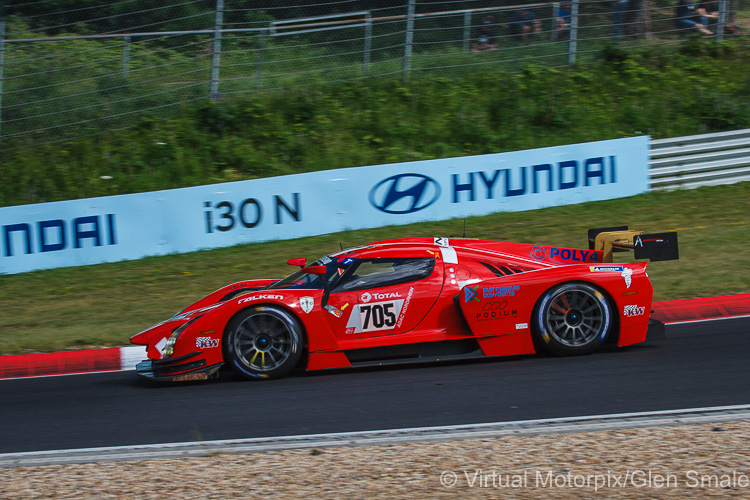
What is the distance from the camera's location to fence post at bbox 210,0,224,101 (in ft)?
54.5

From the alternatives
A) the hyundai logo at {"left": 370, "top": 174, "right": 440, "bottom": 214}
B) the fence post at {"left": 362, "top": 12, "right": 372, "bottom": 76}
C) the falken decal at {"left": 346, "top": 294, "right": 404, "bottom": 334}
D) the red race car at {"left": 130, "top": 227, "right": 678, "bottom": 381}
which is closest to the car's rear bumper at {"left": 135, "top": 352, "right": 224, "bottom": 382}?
the red race car at {"left": 130, "top": 227, "right": 678, "bottom": 381}

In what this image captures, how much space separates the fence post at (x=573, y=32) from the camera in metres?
18.2

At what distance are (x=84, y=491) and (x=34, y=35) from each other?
14133 millimetres

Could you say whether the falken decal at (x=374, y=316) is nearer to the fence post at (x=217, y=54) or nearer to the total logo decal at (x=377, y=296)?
the total logo decal at (x=377, y=296)

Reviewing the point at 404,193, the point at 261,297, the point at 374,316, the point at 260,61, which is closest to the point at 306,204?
the point at 404,193

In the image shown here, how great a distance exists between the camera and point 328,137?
17.2 metres

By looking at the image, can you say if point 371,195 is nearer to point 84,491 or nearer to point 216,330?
point 216,330

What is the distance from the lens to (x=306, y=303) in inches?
266

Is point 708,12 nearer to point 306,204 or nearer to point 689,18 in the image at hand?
point 689,18

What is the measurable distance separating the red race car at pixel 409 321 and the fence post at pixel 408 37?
1183cm

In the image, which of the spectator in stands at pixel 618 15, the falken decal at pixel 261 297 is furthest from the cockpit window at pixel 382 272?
the spectator in stands at pixel 618 15

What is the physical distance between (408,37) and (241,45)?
373 centimetres

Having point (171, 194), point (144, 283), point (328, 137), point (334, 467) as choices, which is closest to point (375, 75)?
point (328, 137)

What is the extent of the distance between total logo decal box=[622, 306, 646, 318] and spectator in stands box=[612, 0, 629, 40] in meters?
13.9
